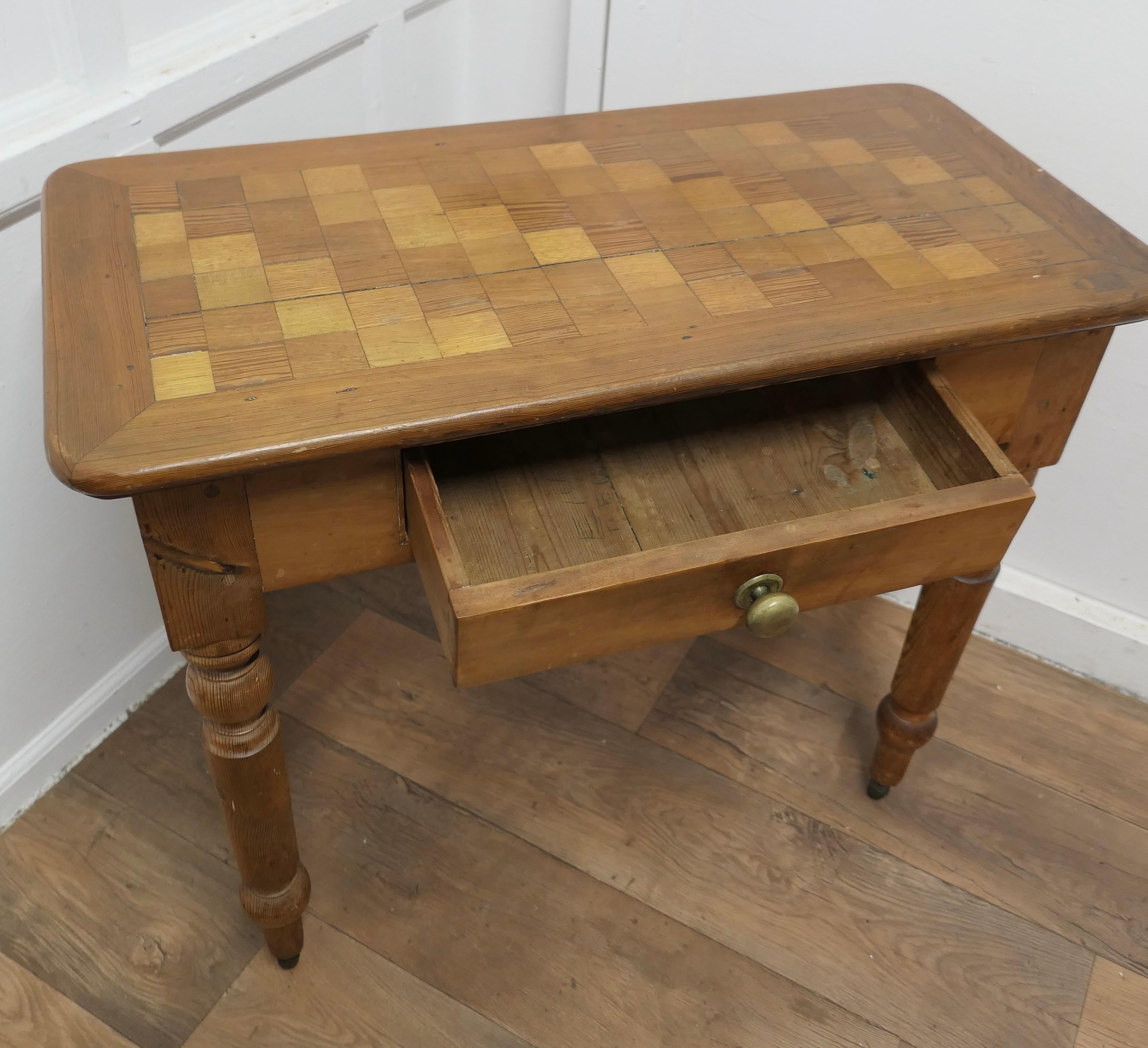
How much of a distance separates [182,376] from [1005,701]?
→ 3.81 feet

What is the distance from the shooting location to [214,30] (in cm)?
112

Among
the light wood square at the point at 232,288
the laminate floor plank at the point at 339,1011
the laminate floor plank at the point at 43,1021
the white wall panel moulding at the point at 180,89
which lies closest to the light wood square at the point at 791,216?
the light wood square at the point at 232,288

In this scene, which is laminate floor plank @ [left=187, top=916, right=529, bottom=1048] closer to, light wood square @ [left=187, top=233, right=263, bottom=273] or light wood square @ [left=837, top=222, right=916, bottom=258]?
light wood square @ [left=187, top=233, right=263, bottom=273]

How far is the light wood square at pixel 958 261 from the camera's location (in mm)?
880

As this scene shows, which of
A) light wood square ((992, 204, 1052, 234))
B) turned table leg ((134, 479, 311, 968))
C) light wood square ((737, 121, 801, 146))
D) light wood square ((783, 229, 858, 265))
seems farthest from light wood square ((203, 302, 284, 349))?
light wood square ((992, 204, 1052, 234))

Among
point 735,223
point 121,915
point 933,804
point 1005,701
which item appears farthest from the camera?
point 1005,701

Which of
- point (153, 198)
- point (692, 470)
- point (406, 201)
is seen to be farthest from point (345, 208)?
point (692, 470)

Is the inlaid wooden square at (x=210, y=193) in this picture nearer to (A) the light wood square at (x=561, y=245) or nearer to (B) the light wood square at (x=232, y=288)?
(B) the light wood square at (x=232, y=288)

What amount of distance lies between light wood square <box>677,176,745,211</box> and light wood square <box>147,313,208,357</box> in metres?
0.44

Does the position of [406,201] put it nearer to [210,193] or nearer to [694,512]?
[210,193]

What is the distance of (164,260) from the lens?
2.72 feet

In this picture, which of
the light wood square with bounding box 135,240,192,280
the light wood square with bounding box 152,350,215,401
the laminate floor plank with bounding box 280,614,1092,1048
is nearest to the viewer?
the light wood square with bounding box 152,350,215,401

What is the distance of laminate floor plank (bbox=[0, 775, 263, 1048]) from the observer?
3.55 ft

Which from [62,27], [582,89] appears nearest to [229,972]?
[62,27]
